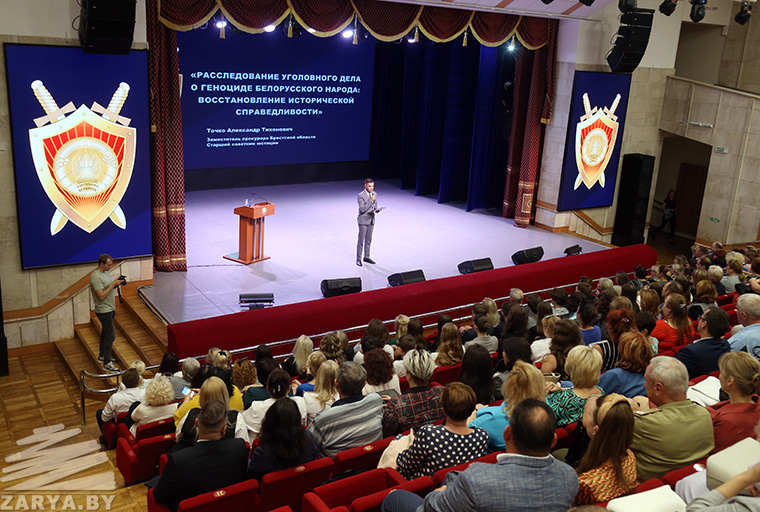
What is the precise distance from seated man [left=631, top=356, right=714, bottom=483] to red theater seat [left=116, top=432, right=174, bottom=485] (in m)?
2.89

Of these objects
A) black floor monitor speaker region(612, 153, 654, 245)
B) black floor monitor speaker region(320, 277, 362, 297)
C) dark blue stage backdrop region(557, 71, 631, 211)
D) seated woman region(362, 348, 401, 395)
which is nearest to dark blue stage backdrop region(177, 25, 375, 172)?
dark blue stage backdrop region(557, 71, 631, 211)

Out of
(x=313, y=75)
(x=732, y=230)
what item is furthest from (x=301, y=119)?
(x=732, y=230)

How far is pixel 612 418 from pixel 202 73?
1159cm

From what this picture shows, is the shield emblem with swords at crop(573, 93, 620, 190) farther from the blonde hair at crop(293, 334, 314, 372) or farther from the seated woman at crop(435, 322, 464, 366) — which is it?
the blonde hair at crop(293, 334, 314, 372)

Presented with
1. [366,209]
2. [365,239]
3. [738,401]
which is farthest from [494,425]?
[365,239]

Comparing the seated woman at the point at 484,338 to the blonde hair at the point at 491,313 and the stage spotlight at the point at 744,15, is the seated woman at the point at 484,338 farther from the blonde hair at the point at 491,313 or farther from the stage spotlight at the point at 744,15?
the stage spotlight at the point at 744,15

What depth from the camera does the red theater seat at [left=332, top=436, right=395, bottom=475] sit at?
361 cm

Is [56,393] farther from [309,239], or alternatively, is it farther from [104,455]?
[309,239]

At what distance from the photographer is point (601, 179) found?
491 inches

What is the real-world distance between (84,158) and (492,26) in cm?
626

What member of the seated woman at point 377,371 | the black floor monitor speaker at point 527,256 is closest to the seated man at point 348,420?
the seated woman at point 377,371

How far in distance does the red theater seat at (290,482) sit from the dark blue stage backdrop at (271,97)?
1041 cm

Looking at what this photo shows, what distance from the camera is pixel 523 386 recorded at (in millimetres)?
3359

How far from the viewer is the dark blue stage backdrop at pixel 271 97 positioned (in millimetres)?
12805
